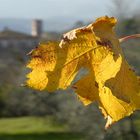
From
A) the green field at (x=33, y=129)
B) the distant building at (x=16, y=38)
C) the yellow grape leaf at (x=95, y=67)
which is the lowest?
the green field at (x=33, y=129)

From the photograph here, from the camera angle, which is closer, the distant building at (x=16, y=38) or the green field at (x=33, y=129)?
the green field at (x=33, y=129)

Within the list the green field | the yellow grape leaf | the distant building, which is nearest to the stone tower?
the distant building

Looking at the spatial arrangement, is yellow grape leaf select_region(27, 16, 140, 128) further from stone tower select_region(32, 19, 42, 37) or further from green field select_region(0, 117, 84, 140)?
stone tower select_region(32, 19, 42, 37)

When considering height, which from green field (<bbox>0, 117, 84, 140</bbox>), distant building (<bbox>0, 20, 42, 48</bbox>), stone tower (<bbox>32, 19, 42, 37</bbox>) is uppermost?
stone tower (<bbox>32, 19, 42, 37</bbox>)

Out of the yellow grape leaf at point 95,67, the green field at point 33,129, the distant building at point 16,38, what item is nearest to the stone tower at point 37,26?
the distant building at point 16,38

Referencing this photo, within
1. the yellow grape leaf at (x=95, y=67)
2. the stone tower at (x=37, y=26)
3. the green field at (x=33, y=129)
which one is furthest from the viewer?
the stone tower at (x=37, y=26)

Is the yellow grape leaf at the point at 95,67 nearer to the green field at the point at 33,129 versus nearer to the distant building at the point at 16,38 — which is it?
the green field at the point at 33,129

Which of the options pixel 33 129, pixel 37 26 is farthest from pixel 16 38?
pixel 33 129
